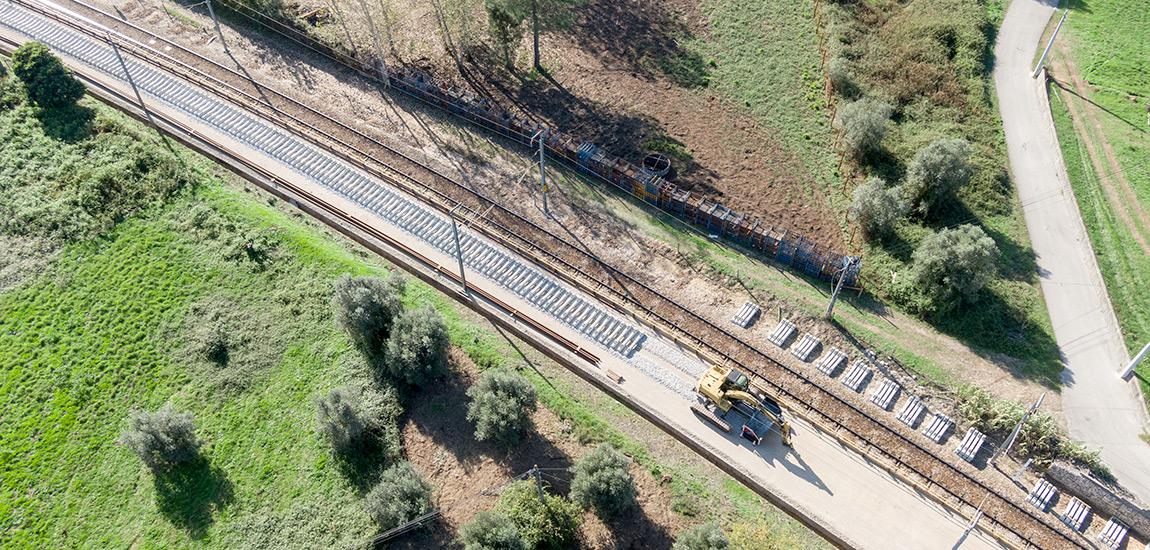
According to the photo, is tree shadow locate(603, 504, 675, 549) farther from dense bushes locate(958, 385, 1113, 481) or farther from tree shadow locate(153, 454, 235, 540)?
tree shadow locate(153, 454, 235, 540)

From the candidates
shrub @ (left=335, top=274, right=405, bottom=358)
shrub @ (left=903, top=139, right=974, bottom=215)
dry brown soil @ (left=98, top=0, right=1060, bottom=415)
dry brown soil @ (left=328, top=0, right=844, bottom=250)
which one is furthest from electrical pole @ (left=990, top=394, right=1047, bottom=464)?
shrub @ (left=335, top=274, right=405, bottom=358)

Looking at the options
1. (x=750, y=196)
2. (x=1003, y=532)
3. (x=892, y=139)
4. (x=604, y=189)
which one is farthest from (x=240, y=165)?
(x=1003, y=532)

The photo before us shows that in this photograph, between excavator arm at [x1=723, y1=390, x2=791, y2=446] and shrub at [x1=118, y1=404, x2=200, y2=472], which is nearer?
excavator arm at [x1=723, y1=390, x2=791, y2=446]

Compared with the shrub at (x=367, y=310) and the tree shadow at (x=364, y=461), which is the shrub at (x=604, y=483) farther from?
the shrub at (x=367, y=310)

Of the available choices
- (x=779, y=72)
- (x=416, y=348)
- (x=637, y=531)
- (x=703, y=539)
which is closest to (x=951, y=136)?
(x=779, y=72)

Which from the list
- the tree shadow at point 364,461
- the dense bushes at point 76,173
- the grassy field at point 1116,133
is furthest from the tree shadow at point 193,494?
the grassy field at point 1116,133

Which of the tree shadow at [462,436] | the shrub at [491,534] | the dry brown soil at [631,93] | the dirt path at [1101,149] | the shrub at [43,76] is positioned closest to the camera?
the shrub at [491,534]
